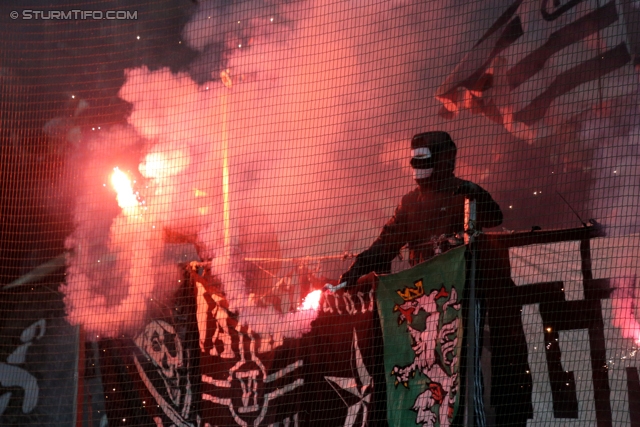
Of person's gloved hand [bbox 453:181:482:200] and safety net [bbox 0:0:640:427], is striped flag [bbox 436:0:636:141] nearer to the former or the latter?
safety net [bbox 0:0:640:427]

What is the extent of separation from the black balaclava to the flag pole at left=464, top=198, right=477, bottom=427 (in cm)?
49

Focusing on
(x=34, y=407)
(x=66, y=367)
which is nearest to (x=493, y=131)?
(x=66, y=367)

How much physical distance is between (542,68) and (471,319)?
1.95m

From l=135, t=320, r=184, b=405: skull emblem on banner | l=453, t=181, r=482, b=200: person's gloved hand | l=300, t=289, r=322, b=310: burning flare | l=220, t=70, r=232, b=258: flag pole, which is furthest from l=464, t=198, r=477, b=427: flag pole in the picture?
l=220, t=70, r=232, b=258: flag pole

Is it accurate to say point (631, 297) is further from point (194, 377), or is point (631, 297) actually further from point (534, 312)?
point (194, 377)

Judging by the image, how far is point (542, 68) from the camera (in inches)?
206

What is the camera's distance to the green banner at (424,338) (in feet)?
13.9

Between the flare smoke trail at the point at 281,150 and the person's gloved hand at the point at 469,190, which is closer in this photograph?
the person's gloved hand at the point at 469,190

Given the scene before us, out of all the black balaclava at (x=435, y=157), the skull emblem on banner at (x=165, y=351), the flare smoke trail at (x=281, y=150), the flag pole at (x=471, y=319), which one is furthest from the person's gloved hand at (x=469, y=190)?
the skull emblem on banner at (x=165, y=351)

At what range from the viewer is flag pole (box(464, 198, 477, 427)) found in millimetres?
4102

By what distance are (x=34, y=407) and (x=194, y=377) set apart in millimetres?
1787

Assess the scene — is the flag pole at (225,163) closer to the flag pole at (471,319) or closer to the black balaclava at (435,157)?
the black balaclava at (435,157)

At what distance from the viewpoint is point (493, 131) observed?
5.43 meters

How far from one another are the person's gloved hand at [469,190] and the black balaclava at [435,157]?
13cm
